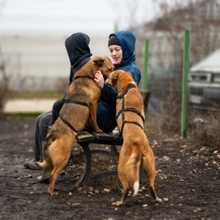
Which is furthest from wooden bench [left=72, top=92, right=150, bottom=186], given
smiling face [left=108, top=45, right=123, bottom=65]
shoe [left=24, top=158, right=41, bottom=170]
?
shoe [left=24, top=158, right=41, bottom=170]

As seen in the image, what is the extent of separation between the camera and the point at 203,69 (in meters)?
10.4

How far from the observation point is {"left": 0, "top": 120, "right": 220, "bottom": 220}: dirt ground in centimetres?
513

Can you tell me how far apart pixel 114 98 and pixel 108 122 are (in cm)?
33

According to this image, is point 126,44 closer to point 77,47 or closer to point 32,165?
point 77,47

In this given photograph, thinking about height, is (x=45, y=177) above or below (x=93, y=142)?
below

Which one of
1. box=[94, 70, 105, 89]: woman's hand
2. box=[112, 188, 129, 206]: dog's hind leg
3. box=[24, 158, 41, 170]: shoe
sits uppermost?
box=[94, 70, 105, 89]: woman's hand

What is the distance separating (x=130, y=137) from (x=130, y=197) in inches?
24.5

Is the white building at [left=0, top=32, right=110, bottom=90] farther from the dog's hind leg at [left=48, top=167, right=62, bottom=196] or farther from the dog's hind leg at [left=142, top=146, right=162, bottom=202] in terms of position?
the dog's hind leg at [left=142, top=146, right=162, bottom=202]

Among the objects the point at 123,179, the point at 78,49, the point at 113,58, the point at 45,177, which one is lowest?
the point at 45,177

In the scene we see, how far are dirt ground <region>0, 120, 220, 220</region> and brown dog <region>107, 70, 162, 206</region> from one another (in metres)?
0.22

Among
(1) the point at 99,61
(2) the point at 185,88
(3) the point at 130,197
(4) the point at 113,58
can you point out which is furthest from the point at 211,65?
(3) the point at 130,197

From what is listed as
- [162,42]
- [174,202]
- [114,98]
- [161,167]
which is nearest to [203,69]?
[162,42]

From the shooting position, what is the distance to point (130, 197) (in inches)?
220

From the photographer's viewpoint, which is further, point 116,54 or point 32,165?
point 32,165
